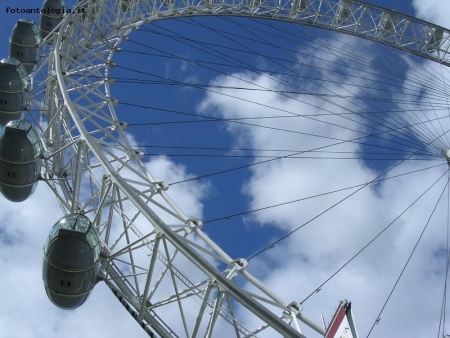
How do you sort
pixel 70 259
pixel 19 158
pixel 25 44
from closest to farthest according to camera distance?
pixel 70 259 < pixel 19 158 < pixel 25 44

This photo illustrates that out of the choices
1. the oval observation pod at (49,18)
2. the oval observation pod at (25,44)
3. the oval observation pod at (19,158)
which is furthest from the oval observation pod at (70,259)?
the oval observation pod at (49,18)

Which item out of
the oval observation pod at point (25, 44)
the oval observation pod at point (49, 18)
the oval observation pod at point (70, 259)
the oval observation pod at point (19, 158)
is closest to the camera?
the oval observation pod at point (70, 259)

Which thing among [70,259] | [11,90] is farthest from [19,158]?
[70,259]

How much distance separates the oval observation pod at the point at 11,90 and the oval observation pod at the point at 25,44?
13.7ft

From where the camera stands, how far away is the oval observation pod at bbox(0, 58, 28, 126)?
68.0 ft

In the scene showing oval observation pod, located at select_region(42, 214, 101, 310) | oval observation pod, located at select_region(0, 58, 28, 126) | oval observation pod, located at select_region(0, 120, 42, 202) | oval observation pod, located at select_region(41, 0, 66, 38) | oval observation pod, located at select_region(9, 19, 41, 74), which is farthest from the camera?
oval observation pod, located at select_region(41, 0, 66, 38)

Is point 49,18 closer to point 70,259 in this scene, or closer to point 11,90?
point 11,90

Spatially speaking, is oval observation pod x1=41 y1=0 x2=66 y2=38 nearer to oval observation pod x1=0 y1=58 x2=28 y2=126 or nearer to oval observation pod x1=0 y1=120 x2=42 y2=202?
oval observation pod x1=0 y1=58 x2=28 y2=126

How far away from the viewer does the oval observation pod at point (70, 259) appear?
1377 centimetres

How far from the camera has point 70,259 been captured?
13.8 meters

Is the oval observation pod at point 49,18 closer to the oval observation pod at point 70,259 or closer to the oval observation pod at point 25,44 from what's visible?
the oval observation pod at point 25,44

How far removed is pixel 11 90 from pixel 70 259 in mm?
9198

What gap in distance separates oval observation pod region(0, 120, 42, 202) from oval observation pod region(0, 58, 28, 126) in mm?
3222

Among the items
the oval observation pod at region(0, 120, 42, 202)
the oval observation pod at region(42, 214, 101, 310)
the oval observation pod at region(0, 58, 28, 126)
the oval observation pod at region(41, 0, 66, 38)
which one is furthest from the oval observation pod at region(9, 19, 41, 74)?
the oval observation pod at region(42, 214, 101, 310)
